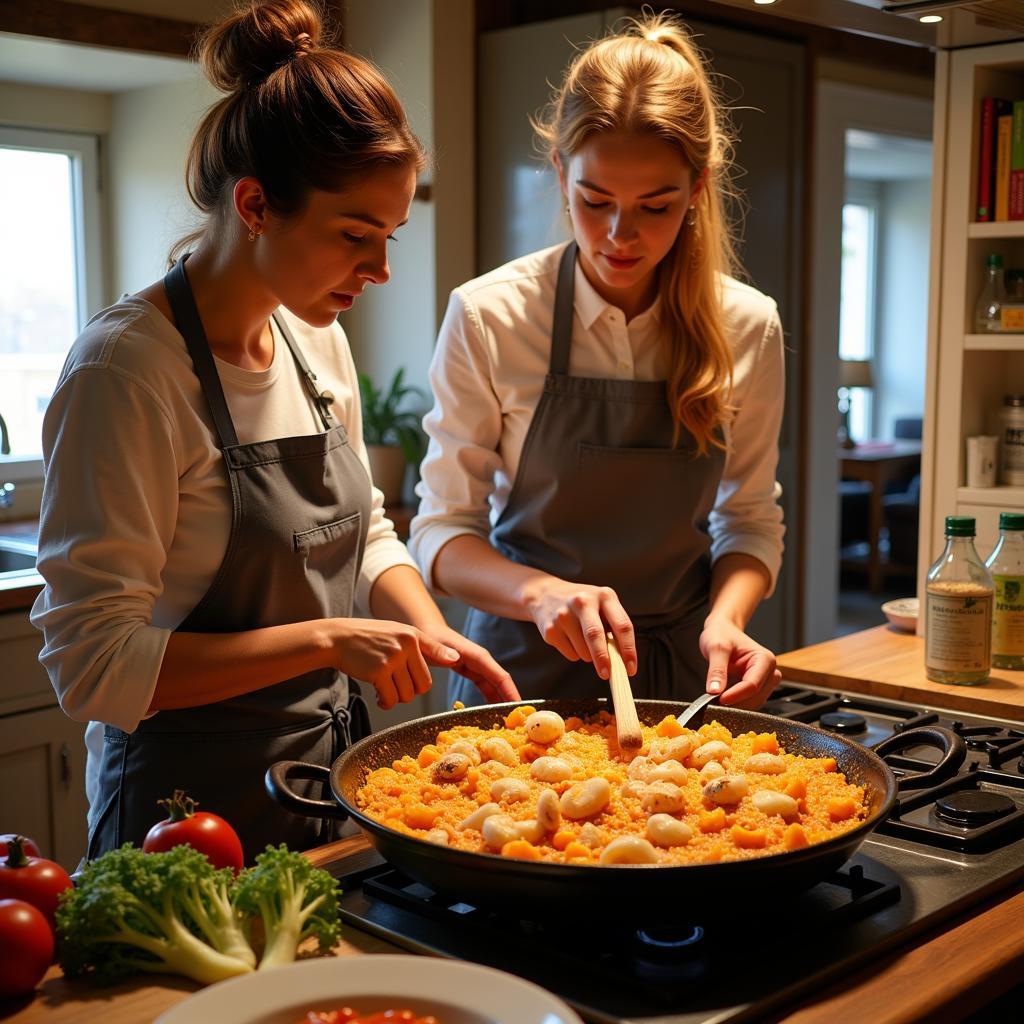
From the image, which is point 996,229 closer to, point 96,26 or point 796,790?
point 796,790

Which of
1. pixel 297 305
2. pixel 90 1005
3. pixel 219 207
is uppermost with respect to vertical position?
pixel 219 207

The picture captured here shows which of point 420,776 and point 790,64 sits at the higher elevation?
point 790,64

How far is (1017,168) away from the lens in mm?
2346

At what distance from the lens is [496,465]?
2145 millimetres

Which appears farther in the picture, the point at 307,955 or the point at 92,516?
the point at 92,516

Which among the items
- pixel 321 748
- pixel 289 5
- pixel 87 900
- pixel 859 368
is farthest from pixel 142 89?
pixel 859 368

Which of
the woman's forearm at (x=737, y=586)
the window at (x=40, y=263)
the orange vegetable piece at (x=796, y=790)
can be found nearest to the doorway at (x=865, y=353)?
the window at (x=40, y=263)

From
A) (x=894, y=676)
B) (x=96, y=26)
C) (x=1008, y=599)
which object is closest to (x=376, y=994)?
(x=894, y=676)

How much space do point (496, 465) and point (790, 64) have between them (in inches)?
108

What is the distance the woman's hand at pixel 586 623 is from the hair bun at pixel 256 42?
756 mm

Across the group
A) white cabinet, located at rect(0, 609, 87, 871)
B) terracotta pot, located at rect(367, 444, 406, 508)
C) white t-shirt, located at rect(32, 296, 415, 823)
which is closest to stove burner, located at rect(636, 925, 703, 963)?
white t-shirt, located at rect(32, 296, 415, 823)

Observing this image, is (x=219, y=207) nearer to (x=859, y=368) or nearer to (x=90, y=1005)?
(x=90, y=1005)

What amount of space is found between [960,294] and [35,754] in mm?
2092

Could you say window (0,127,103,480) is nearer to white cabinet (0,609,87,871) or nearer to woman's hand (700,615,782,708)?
white cabinet (0,609,87,871)
